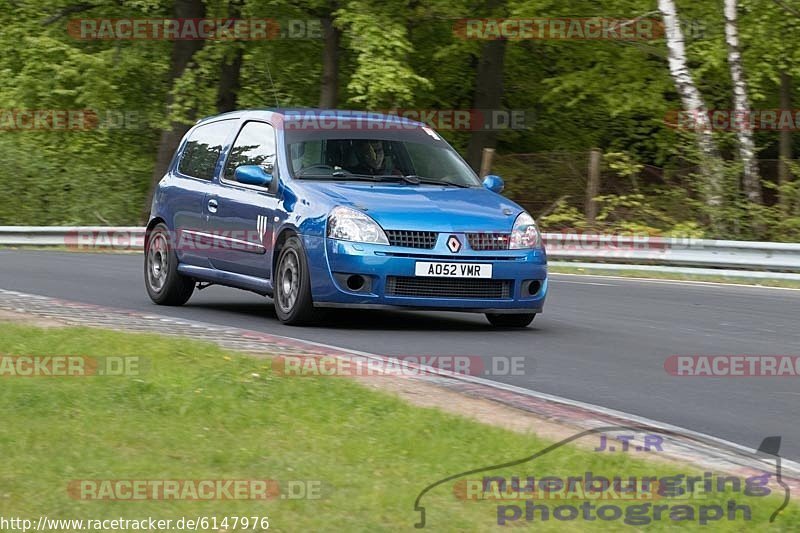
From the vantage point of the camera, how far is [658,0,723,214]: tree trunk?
25.1 m

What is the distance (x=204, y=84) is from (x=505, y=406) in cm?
2648

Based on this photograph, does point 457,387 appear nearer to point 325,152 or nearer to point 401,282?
point 401,282

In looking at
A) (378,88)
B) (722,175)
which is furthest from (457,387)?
(378,88)

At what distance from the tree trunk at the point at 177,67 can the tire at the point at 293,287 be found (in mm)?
22596

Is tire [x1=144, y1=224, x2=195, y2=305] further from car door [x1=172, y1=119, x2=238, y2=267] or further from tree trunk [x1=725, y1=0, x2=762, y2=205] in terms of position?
tree trunk [x1=725, y1=0, x2=762, y2=205]

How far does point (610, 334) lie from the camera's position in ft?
42.0

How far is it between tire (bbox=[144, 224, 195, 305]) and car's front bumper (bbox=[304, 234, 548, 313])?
8.78 feet

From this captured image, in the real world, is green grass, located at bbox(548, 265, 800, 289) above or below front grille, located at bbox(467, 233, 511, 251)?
below

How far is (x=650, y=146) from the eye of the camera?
36.0m

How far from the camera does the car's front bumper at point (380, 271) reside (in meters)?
11.8
